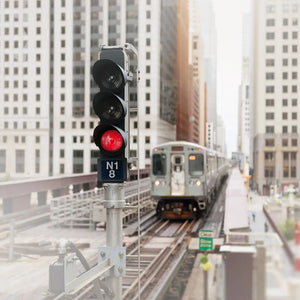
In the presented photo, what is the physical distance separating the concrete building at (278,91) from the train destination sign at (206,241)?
0.66 metres

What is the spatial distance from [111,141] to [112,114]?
0.15 m

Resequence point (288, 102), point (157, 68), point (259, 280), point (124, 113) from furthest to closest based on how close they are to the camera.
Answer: point (157, 68) → point (288, 102) → point (259, 280) → point (124, 113)

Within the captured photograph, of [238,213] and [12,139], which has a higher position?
[12,139]


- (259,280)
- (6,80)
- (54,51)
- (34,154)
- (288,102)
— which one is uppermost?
(54,51)

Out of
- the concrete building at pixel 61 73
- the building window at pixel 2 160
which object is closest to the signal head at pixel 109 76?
the concrete building at pixel 61 73

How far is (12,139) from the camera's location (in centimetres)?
473

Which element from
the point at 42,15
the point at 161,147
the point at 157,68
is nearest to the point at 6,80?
the point at 42,15

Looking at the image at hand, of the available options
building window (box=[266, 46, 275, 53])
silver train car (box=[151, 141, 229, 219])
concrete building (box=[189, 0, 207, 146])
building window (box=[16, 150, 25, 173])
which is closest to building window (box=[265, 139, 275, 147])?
building window (box=[266, 46, 275, 53])

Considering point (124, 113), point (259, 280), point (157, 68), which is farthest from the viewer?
point (157, 68)

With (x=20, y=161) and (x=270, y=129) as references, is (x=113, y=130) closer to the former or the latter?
(x=270, y=129)

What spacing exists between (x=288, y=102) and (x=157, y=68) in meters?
2.46

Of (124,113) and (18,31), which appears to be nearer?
(124,113)

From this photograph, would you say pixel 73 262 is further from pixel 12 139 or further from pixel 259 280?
pixel 12 139

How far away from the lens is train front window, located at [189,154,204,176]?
10.4 meters
